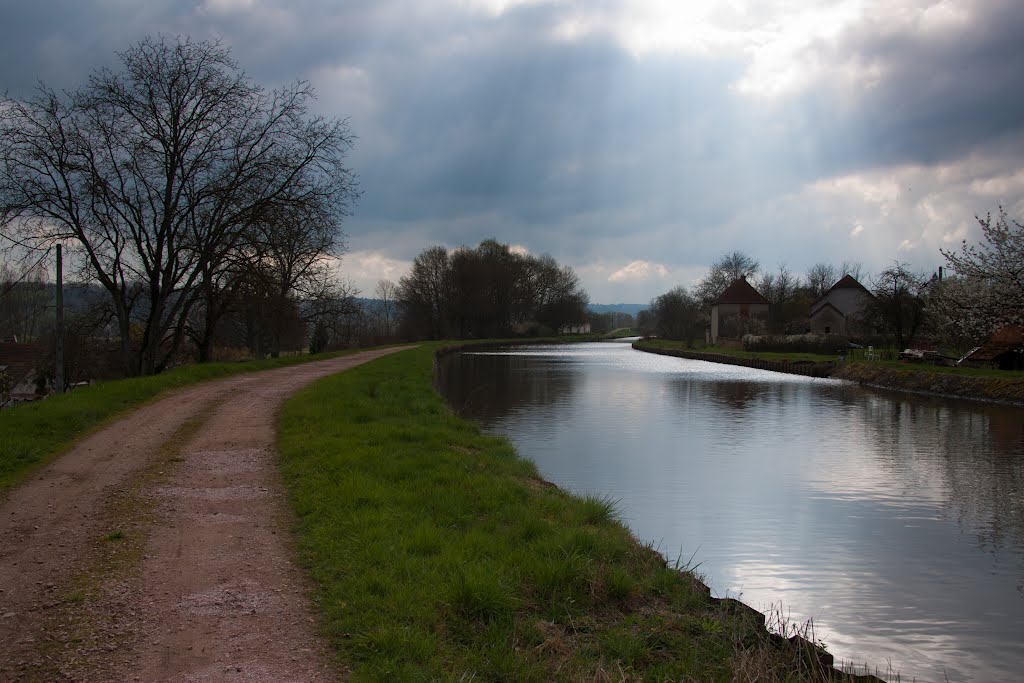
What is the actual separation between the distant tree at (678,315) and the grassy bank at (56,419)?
6260 cm

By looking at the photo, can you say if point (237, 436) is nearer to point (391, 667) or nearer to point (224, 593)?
point (224, 593)

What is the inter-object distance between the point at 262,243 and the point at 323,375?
4.44 metres

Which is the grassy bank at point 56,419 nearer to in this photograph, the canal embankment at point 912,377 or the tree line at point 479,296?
the canal embankment at point 912,377

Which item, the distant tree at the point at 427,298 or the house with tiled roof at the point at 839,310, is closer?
the house with tiled roof at the point at 839,310

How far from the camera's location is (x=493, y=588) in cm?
486

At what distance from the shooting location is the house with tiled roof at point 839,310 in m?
57.1

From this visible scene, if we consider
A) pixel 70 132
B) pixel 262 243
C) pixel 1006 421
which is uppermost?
pixel 70 132

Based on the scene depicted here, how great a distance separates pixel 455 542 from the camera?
589cm

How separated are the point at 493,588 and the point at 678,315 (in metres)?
76.8

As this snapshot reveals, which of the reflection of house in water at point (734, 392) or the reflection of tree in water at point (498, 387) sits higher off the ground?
the reflection of tree in water at point (498, 387)

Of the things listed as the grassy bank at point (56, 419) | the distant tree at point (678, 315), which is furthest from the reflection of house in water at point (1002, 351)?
the distant tree at point (678, 315)

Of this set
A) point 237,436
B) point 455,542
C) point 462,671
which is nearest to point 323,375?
point 237,436

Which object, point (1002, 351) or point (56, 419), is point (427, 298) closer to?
point (1002, 351)

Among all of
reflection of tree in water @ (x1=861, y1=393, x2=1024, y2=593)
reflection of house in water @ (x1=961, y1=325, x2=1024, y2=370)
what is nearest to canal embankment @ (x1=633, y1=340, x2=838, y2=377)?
reflection of house in water @ (x1=961, y1=325, x2=1024, y2=370)
